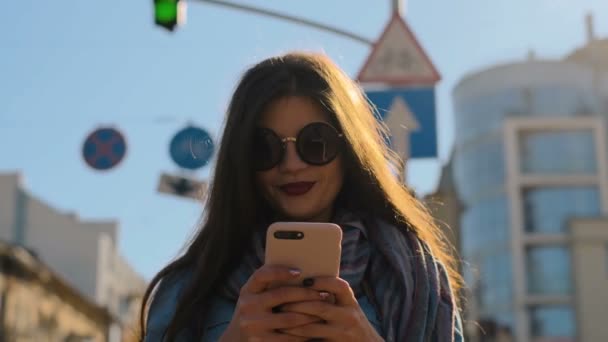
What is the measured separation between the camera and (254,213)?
255 cm

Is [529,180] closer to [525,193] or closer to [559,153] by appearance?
[525,193]

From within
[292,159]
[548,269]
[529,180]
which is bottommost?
[548,269]

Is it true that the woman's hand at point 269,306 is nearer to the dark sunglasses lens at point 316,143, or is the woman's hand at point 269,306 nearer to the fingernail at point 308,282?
the fingernail at point 308,282

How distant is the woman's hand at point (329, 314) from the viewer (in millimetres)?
2104

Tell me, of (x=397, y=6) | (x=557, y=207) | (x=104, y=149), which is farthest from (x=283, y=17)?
(x=557, y=207)

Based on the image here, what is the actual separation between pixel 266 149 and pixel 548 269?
176ft

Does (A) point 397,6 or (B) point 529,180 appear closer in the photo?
(A) point 397,6

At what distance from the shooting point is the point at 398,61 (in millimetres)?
9422

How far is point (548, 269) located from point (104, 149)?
42.3 metres

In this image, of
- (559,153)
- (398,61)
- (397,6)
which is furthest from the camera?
(559,153)

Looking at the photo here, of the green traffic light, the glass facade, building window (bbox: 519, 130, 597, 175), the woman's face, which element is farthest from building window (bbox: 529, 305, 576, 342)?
the woman's face

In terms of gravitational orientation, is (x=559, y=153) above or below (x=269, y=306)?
above

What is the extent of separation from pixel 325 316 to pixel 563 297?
175 feet

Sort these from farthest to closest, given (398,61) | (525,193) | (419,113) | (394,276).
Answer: (525,193), (398,61), (419,113), (394,276)
